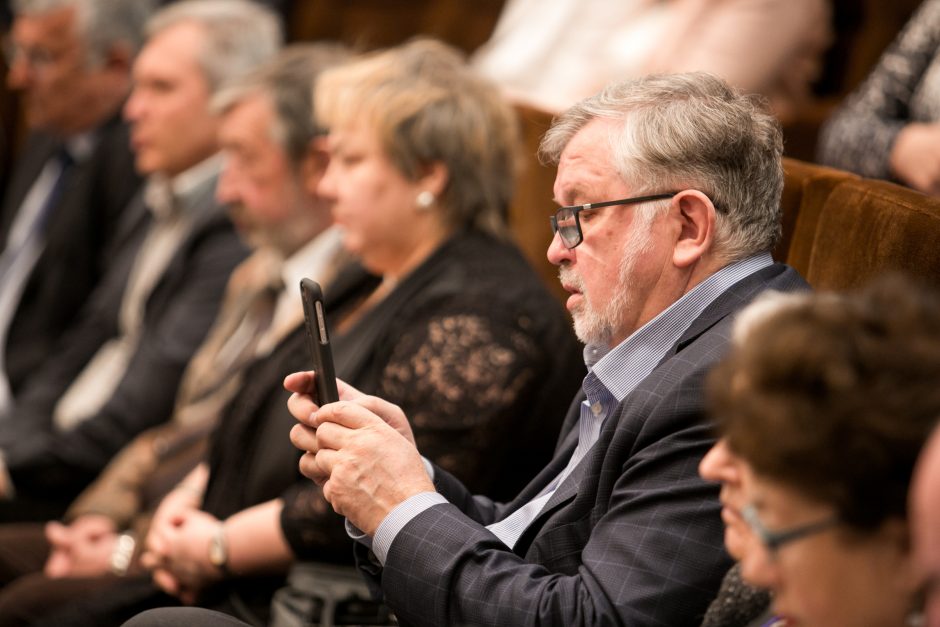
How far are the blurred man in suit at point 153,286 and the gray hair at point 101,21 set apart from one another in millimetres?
397

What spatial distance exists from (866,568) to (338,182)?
1322 mm

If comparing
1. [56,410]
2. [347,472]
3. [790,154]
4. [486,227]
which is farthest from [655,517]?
[56,410]

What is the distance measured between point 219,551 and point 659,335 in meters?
0.87

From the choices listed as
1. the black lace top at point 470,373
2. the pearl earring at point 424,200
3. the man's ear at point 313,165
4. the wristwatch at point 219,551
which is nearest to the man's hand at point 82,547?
the wristwatch at point 219,551

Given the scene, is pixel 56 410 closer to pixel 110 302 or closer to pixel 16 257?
pixel 110 302

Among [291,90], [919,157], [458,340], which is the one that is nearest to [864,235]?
[919,157]

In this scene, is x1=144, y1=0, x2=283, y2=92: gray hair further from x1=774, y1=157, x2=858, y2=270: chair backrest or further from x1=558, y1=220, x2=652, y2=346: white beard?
x1=558, y1=220, x2=652, y2=346: white beard

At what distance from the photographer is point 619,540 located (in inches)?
42.1

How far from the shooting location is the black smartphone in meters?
1.22

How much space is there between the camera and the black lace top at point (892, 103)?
1.86 m

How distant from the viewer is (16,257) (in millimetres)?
3346

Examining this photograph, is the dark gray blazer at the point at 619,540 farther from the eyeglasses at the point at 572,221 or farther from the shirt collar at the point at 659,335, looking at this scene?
the eyeglasses at the point at 572,221

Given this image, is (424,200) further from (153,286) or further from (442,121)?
(153,286)

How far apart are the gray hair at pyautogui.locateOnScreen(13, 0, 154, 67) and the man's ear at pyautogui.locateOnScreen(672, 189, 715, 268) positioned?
261 cm
